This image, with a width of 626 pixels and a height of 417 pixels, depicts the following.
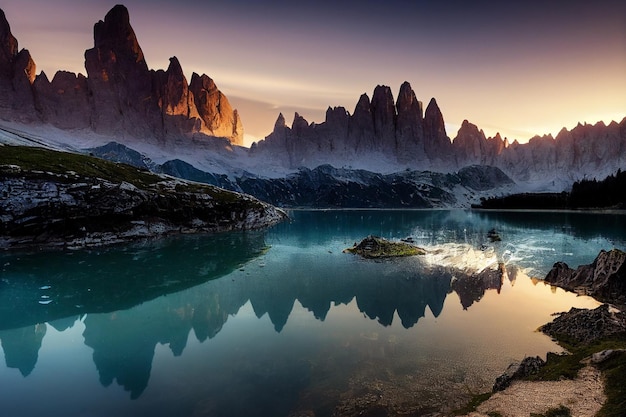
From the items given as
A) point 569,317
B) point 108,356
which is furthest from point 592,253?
point 108,356

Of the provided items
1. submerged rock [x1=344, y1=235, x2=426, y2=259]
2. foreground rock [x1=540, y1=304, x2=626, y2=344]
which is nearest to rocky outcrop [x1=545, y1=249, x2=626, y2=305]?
foreground rock [x1=540, y1=304, x2=626, y2=344]

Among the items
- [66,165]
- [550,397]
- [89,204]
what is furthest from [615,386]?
[66,165]

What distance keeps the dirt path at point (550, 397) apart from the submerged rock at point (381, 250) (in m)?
41.0

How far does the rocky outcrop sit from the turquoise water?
8.95 ft

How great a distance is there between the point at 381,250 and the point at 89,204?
57.1 m

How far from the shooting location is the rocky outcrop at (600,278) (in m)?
33.5

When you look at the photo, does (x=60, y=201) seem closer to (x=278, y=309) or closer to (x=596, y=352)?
(x=278, y=309)

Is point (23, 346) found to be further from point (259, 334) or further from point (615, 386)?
point (615, 386)

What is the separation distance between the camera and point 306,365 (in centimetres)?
2125

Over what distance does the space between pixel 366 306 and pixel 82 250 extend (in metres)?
53.8

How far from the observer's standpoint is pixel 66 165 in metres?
79.1

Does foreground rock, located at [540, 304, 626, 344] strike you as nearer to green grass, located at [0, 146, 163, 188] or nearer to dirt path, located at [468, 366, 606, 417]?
dirt path, located at [468, 366, 606, 417]

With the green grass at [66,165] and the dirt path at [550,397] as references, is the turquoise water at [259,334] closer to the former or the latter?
the dirt path at [550,397]

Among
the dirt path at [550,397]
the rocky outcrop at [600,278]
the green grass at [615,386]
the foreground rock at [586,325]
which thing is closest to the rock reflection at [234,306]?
the rocky outcrop at [600,278]
